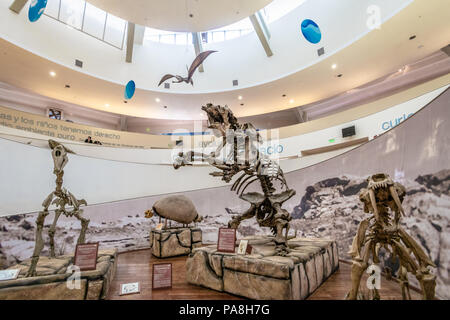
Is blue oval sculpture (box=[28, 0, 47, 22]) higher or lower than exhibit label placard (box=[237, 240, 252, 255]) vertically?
higher

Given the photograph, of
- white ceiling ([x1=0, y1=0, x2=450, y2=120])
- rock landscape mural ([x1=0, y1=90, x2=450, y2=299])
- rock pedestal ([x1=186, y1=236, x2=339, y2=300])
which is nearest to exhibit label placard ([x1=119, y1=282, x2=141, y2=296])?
rock pedestal ([x1=186, y1=236, x2=339, y2=300])

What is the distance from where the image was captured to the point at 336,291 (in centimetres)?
278

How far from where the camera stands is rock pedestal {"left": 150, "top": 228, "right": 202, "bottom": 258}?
4781 millimetres

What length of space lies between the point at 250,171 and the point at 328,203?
240 centimetres

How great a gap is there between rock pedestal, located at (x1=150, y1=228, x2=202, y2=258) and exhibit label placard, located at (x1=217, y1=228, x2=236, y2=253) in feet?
7.33

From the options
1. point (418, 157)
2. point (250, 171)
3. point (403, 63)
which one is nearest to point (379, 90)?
point (403, 63)

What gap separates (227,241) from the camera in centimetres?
299

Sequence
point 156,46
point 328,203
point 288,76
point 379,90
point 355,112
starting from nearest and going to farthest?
point 328,203 → point 355,112 → point 288,76 → point 379,90 → point 156,46

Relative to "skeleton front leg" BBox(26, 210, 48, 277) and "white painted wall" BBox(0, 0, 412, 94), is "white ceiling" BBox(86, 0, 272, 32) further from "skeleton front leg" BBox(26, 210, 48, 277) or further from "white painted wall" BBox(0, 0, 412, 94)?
"skeleton front leg" BBox(26, 210, 48, 277)

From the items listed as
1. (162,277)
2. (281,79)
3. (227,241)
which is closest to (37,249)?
(162,277)

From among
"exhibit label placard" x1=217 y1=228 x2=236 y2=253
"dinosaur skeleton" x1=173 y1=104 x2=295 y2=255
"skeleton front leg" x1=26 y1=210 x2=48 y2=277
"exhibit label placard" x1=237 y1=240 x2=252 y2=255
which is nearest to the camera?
"skeleton front leg" x1=26 y1=210 x2=48 y2=277

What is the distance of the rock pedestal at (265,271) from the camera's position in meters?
2.34

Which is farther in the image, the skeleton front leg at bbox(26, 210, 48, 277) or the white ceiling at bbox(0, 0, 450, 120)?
the white ceiling at bbox(0, 0, 450, 120)
